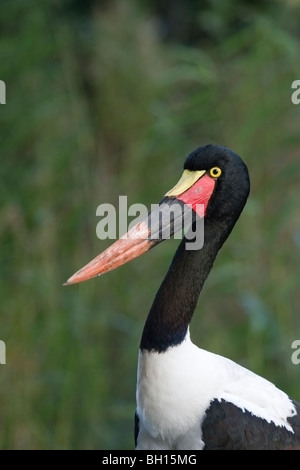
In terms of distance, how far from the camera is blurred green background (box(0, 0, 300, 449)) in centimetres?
465

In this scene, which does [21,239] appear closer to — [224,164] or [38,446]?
[38,446]

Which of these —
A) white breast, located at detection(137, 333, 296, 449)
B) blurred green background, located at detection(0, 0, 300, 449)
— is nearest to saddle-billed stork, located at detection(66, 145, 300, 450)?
white breast, located at detection(137, 333, 296, 449)

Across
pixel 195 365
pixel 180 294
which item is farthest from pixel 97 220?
pixel 195 365

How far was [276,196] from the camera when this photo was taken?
187 inches

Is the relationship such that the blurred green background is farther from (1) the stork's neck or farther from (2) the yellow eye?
(2) the yellow eye

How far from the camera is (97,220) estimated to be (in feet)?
16.1

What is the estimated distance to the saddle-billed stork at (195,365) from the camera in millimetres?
3346

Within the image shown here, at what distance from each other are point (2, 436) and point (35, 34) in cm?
171

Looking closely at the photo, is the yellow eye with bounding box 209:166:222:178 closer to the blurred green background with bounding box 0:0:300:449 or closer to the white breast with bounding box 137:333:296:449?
the white breast with bounding box 137:333:296:449

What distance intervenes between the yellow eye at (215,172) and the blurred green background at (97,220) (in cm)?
115

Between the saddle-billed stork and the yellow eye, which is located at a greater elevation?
the yellow eye

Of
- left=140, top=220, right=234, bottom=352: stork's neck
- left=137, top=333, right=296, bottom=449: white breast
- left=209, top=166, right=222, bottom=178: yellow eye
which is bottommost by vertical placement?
left=137, top=333, right=296, bottom=449: white breast

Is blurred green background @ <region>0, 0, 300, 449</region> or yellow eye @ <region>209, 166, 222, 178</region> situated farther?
blurred green background @ <region>0, 0, 300, 449</region>
